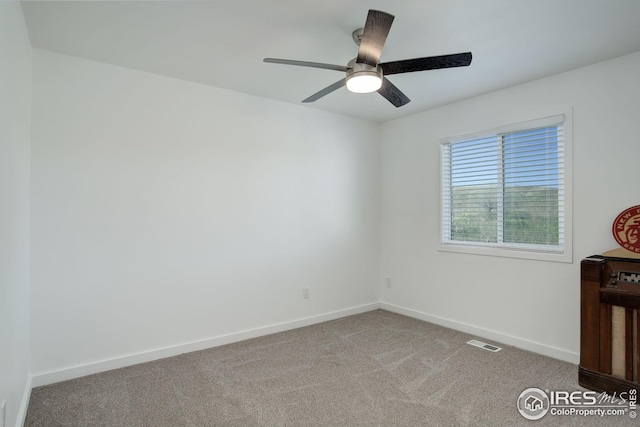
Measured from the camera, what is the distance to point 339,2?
1.99 meters

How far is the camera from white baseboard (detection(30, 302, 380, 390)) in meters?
2.56

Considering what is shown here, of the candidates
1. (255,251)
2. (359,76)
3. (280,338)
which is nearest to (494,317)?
(280,338)

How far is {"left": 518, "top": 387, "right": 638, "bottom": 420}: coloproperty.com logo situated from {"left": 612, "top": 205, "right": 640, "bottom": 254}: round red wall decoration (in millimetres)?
1010

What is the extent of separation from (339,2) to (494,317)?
125 inches

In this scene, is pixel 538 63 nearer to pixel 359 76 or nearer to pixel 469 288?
pixel 359 76

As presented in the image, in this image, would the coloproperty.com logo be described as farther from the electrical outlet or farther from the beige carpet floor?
the electrical outlet

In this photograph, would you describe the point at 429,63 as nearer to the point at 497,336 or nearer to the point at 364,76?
the point at 364,76

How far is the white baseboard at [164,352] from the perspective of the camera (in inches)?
101

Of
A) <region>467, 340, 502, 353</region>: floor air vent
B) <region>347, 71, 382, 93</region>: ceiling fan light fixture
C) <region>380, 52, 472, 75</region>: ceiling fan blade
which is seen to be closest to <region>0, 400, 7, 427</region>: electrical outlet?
<region>347, 71, 382, 93</region>: ceiling fan light fixture

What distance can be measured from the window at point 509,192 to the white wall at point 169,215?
1.31 meters

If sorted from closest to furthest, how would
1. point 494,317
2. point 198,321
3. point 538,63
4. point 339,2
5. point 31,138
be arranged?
point 339,2, point 31,138, point 538,63, point 198,321, point 494,317

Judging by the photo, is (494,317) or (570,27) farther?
(494,317)

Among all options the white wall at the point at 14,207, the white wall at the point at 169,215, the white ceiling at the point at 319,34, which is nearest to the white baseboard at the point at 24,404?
the white wall at the point at 14,207

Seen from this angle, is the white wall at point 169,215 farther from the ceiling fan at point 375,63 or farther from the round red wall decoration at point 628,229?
the round red wall decoration at point 628,229
